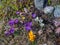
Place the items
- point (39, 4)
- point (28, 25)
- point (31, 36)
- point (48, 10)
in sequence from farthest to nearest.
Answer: point (39, 4), point (48, 10), point (28, 25), point (31, 36)

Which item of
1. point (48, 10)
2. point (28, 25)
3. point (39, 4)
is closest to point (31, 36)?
point (28, 25)

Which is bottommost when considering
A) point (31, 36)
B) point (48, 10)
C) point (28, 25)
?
point (31, 36)

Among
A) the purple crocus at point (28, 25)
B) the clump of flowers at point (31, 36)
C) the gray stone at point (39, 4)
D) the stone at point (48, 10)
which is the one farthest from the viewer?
the gray stone at point (39, 4)

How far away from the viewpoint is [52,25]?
4859mm

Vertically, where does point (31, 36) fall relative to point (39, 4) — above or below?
below

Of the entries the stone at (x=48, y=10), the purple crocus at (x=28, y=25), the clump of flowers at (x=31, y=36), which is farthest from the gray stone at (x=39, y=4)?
the clump of flowers at (x=31, y=36)

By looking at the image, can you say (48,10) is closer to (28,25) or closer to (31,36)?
(28,25)

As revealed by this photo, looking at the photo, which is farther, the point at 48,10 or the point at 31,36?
the point at 48,10

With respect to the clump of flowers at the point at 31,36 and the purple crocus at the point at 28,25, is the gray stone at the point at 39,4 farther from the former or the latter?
the clump of flowers at the point at 31,36

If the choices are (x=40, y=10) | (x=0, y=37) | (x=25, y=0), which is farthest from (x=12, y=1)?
(x=0, y=37)

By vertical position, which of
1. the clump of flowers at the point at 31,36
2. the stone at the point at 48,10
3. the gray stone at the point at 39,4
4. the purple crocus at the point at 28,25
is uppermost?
the gray stone at the point at 39,4

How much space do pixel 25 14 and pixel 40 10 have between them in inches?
12.6

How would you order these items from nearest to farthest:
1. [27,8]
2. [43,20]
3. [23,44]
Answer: [23,44]
[43,20]
[27,8]

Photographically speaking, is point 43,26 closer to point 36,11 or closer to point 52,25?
point 52,25
